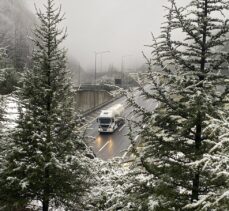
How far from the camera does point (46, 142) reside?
1598cm

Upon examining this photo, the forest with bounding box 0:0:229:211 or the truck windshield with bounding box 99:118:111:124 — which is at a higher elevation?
the forest with bounding box 0:0:229:211

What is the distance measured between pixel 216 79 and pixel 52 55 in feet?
27.1

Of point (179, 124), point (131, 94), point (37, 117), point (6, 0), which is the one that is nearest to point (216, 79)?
point (179, 124)

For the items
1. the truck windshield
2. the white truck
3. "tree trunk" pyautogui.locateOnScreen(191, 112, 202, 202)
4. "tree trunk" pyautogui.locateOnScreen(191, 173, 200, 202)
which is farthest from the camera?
the truck windshield

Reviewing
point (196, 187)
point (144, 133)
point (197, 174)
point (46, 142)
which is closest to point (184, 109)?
point (144, 133)

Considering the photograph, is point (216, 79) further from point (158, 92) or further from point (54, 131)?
point (54, 131)

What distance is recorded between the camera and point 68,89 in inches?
670

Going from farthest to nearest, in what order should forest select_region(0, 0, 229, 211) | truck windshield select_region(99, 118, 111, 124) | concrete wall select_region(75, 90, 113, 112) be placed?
concrete wall select_region(75, 90, 113, 112), truck windshield select_region(99, 118, 111, 124), forest select_region(0, 0, 229, 211)

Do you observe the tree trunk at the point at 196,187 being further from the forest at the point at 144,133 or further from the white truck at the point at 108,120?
the white truck at the point at 108,120

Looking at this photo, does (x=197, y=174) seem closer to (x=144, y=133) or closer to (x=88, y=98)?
(x=144, y=133)

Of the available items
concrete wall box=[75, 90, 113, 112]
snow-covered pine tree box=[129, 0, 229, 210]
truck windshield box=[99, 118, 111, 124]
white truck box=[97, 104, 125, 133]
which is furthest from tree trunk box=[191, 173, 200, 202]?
concrete wall box=[75, 90, 113, 112]

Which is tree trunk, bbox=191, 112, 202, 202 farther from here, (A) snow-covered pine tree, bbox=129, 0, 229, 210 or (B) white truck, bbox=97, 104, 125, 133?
(B) white truck, bbox=97, 104, 125, 133

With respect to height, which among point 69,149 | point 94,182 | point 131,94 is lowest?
point 94,182

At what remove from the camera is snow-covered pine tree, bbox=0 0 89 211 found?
15.6 metres
